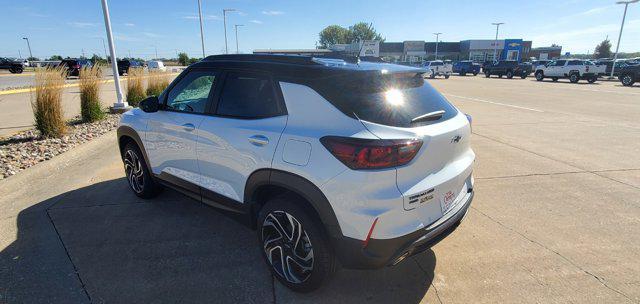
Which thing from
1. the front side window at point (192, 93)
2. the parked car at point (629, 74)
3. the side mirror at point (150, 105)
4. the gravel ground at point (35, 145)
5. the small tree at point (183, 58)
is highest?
the small tree at point (183, 58)

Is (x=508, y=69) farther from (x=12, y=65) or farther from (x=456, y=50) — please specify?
(x=12, y=65)

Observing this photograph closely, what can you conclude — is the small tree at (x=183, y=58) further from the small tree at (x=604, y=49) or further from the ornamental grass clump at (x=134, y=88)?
the small tree at (x=604, y=49)

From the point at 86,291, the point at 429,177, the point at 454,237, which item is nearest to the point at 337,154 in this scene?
the point at 429,177

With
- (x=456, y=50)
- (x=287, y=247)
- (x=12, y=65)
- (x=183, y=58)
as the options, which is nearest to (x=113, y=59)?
(x=287, y=247)

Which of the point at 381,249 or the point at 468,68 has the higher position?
the point at 468,68

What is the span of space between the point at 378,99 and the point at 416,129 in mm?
333

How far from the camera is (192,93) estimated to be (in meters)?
3.83

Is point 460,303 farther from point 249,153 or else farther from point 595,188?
point 595,188

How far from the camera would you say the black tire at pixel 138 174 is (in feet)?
14.2

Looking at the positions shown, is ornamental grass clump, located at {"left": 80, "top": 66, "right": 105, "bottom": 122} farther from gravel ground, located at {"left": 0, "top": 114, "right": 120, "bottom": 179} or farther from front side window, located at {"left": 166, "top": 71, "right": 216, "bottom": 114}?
front side window, located at {"left": 166, "top": 71, "right": 216, "bottom": 114}

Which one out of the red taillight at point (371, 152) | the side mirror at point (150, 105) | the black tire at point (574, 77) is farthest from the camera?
the black tire at point (574, 77)

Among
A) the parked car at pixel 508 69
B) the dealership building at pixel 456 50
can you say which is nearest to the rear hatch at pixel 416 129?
the parked car at pixel 508 69

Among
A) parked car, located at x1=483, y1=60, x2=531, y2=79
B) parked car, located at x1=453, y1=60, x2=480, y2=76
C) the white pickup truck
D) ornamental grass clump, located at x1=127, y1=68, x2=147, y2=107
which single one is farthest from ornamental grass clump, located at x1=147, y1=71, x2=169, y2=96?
parked car, located at x1=453, y1=60, x2=480, y2=76

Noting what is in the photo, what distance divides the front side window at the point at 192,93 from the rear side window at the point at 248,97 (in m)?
0.29
